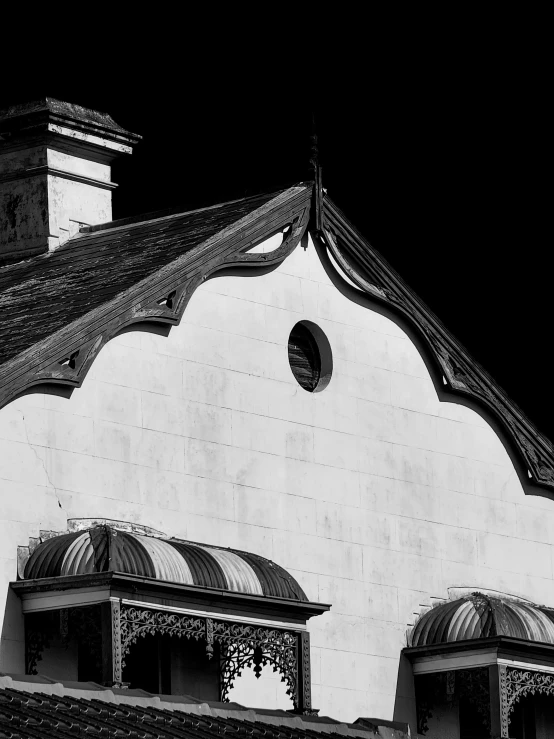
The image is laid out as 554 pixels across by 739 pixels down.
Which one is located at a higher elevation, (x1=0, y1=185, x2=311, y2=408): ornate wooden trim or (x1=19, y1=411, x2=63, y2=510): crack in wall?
(x1=0, y1=185, x2=311, y2=408): ornate wooden trim

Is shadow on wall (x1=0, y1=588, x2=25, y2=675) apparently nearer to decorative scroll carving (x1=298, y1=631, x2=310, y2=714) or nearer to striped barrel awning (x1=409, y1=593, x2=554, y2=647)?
decorative scroll carving (x1=298, y1=631, x2=310, y2=714)

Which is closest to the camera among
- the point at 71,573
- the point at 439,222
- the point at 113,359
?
the point at 71,573

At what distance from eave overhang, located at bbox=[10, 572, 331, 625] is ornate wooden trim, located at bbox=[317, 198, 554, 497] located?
220 inches

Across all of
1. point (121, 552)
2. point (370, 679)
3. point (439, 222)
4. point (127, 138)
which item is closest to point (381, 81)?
point (439, 222)

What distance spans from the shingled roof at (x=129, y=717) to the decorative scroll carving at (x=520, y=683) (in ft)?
8.70

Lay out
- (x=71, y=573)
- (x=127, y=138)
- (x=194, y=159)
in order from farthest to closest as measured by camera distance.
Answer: (x=194, y=159), (x=127, y=138), (x=71, y=573)

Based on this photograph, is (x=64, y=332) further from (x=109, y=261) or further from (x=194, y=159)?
(x=194, y=159)

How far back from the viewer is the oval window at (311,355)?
97.6ft

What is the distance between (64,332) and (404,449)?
5.83 m

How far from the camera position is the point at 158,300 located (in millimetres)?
27828

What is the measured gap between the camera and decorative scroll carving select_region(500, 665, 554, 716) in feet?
94.8

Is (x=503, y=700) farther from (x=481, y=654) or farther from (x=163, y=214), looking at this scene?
(x=163, y=214)

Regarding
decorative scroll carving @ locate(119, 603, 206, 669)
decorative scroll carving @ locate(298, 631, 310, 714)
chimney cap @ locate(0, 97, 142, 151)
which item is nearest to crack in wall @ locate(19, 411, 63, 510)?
decorative scroll carving @ locate(119, 603, 206, 669)

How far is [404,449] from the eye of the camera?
30.6 m
